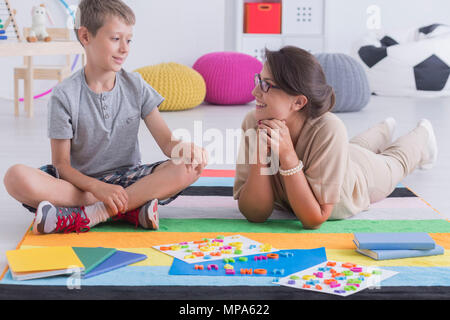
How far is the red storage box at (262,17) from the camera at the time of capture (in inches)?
173

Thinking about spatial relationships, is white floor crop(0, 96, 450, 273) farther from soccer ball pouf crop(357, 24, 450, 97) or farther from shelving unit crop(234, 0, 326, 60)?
shelving unit crop(234, 0, 326, 60)

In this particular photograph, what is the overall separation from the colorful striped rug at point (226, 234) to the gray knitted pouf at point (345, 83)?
1.67 meters

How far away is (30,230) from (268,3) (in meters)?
3.37

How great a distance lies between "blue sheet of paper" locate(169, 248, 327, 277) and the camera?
3.72 feet

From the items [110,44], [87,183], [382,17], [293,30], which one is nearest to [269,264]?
[87,183]

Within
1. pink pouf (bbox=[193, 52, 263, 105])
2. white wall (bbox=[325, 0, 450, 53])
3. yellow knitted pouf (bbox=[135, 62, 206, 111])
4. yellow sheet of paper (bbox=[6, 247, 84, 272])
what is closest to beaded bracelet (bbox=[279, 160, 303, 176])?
yellow sheet of paper (bbox=[6, 247, 84, 272])

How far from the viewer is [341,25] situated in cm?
482

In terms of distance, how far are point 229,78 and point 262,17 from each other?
891 mm

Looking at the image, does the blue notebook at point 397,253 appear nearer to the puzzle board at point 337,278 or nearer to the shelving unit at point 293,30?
the puzzle board at point 337,278

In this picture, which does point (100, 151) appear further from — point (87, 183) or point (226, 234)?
point (226, 234)

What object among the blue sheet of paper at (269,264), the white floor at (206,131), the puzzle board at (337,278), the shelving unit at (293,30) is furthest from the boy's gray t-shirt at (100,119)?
the shelving unit at (293,30)

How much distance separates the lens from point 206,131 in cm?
281
